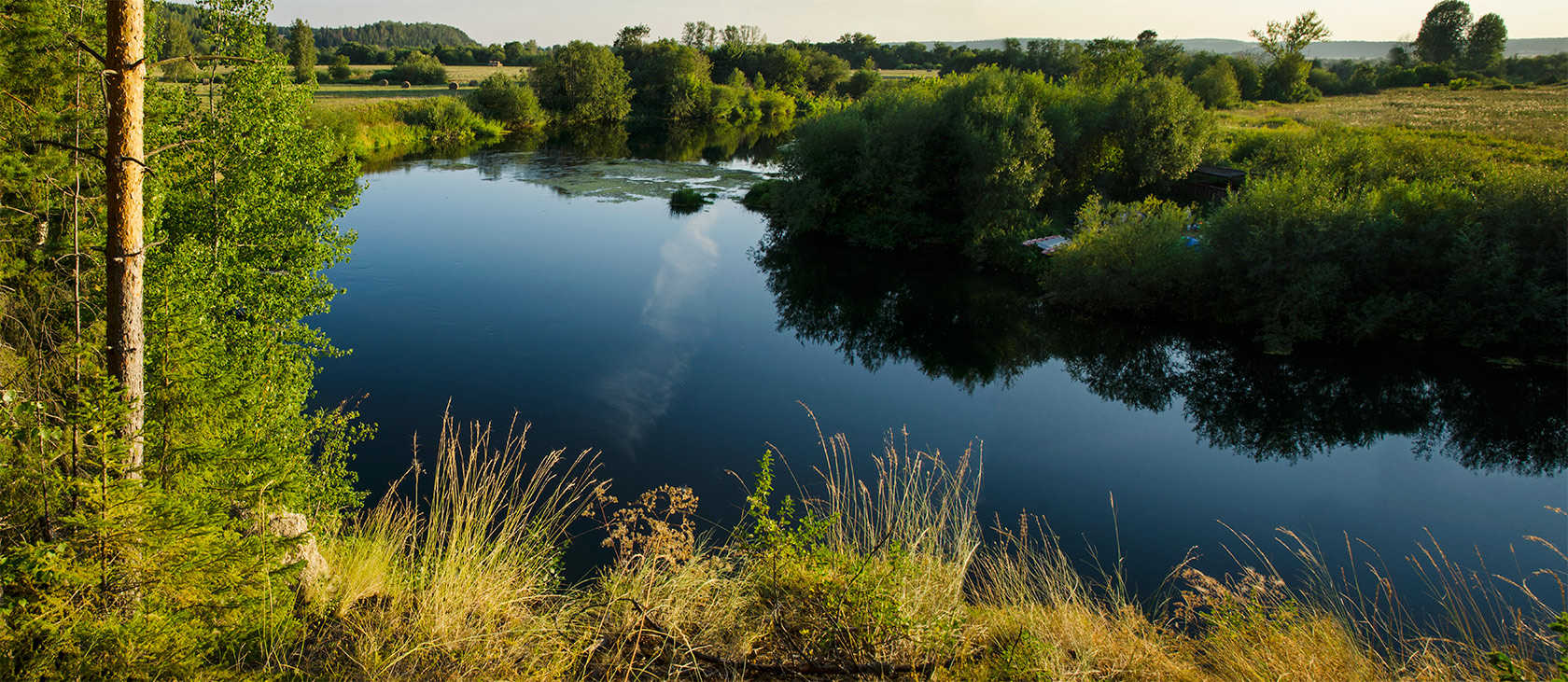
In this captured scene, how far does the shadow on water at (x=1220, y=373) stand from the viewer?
12.7 meters

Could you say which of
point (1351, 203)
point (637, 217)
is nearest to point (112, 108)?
point (1351, 203)

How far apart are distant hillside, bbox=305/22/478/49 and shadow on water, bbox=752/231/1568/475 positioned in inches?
5212

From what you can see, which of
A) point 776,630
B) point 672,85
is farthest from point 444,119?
point 776,630

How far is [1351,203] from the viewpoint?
55.3ft

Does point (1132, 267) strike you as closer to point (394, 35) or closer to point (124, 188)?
point (124, 188)

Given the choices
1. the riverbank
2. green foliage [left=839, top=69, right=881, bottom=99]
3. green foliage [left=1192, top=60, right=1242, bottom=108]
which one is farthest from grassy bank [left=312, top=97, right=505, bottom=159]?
green foliage [left=1192, top=60, right=1242, bottom=108]

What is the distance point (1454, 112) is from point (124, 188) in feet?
131

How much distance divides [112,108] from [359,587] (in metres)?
3.36

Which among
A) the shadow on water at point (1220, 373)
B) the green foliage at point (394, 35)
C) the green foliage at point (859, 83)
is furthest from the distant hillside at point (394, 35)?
the shadow on water at point (1220, 373)

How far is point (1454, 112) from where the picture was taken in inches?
1207

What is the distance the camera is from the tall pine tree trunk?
4.35 m

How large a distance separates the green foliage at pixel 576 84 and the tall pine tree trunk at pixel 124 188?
2060 inches

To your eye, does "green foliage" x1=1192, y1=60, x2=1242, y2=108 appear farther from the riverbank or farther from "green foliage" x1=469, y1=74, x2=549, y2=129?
"green foliage" x1=469, y1=74, x2=549, y2=129

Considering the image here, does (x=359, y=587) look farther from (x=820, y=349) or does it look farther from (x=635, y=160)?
(x=635, y=160)
